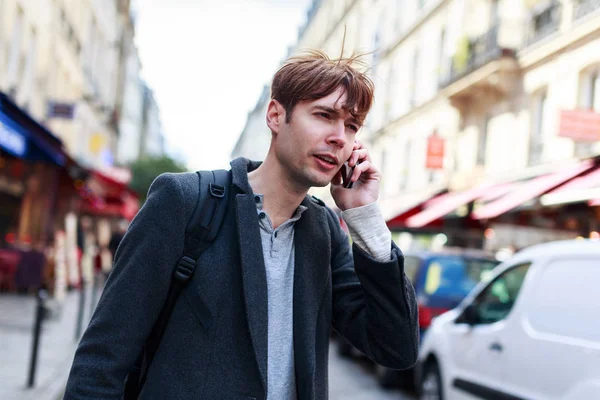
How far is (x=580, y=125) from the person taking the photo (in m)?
12.7

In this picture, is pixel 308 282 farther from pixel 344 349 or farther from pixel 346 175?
pixel 344 349

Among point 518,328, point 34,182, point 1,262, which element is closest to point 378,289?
point 518,328

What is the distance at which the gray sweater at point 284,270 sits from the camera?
2.05 meters

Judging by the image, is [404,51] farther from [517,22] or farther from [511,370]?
[511,370]

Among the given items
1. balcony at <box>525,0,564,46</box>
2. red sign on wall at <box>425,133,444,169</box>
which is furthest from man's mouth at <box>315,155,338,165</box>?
red sign on wall at <box>425,133,444,169</box>

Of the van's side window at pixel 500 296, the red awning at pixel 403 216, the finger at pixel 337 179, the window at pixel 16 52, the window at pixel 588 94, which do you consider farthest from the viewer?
the window at pixel 16 52


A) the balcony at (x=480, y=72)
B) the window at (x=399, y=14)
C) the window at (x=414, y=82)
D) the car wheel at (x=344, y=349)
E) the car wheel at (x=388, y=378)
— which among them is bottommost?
the car wheel at (x=344, y=349)

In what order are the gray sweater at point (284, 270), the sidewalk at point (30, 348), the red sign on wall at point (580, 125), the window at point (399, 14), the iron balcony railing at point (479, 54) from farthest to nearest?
the window at point (399, 14) < the iron balcony railing at point (479, 54) < the red sign on wall at point (580, 125) < the sidewalk at point (30, 348) < the gray sweater at point (284, 270)

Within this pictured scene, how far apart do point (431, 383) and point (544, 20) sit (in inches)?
509

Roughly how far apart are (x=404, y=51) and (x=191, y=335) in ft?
95.9

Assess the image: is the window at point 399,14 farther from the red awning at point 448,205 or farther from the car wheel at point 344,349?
the car wheel at point 344,349

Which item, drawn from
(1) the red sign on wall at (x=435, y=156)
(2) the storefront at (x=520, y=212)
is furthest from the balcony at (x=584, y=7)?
(1) the red sign on wall at (x=435, y=156)

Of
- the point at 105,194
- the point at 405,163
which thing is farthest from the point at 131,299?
the point at 405,163

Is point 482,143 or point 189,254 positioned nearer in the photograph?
point 189,254
